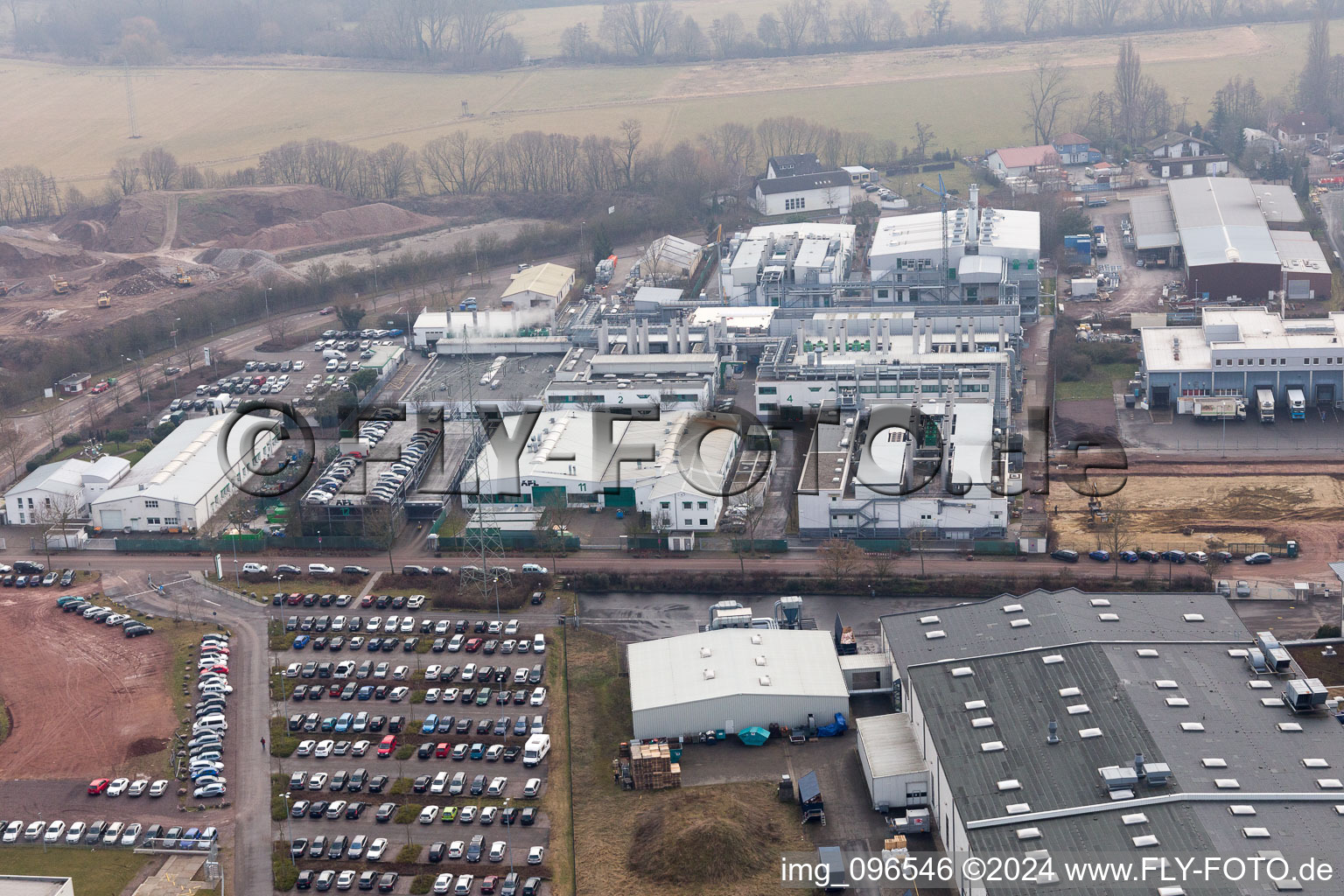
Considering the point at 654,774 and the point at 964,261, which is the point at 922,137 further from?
the point at 654,774

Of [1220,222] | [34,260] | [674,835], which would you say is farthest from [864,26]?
[674,835]

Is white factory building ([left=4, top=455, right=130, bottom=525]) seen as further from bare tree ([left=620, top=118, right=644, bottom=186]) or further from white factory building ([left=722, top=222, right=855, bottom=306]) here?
bare tree ([left=620, top=118, right=644, bottom=186])

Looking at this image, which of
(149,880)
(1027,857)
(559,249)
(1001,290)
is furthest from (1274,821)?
(559,249)

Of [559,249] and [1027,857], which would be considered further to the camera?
[559,249]

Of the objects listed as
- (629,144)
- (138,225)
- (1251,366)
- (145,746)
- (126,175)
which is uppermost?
(629,144)

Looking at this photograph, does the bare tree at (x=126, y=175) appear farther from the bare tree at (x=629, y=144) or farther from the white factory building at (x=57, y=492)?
the white factory building at (x=57, y=492)

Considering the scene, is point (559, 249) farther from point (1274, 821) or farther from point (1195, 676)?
point (1274, 821)
